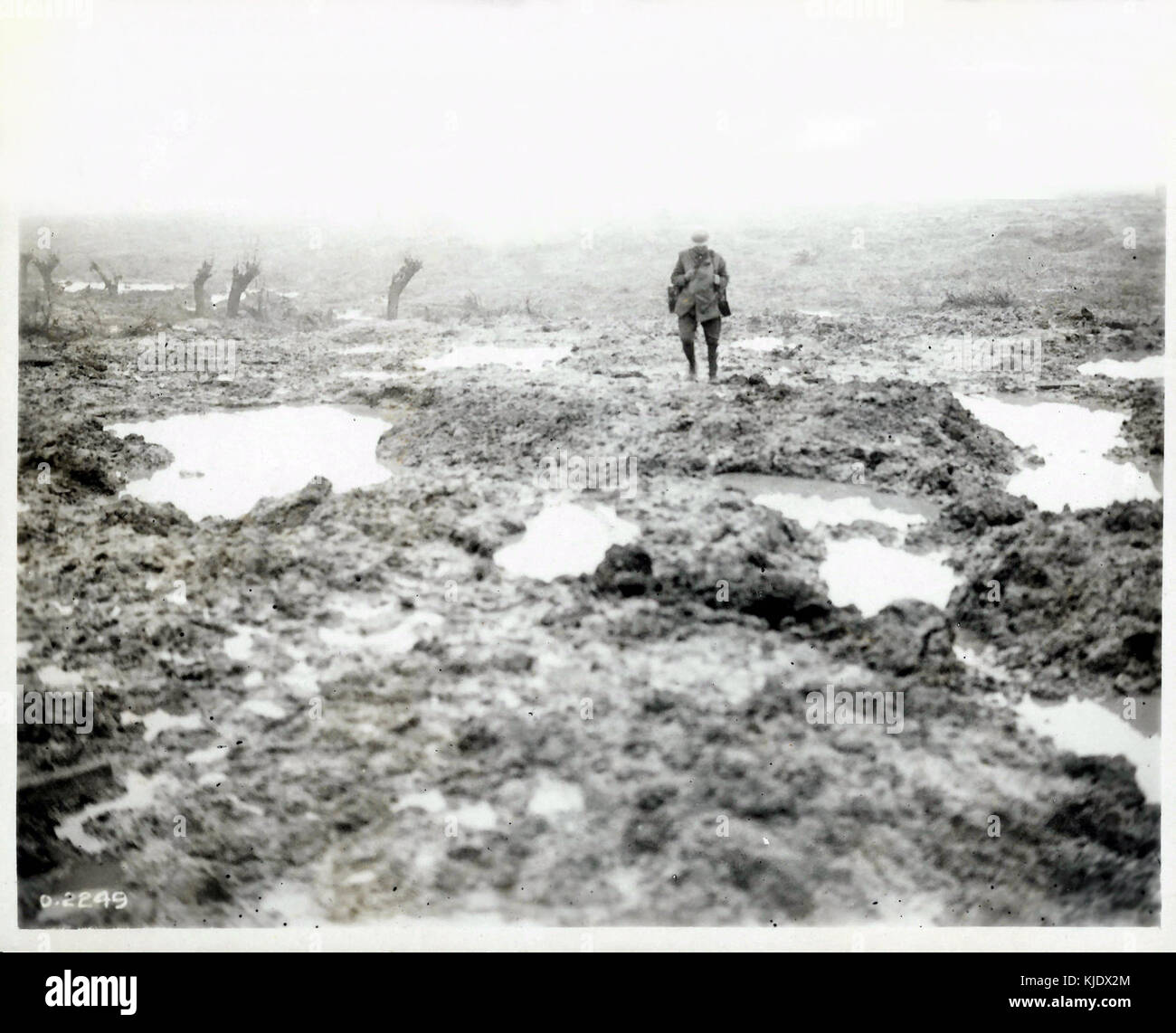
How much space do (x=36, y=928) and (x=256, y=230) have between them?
3582 millimetres

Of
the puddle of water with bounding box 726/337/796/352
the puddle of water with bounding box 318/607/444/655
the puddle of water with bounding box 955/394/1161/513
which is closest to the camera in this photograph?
the puddle of water with bounding box 318/607/444/655

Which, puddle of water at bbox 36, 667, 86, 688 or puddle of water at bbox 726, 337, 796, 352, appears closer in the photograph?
puddle of water at bbox 36, 667, 86, 688

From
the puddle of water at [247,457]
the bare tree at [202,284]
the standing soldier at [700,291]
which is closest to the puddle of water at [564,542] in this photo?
the puddle of water at [247,457]

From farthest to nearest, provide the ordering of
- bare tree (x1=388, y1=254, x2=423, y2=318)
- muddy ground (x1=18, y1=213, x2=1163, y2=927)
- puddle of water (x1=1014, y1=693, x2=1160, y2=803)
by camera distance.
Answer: bare tree (x1=388, y1=254, x2=423, y2=318) → puddle of water (x1=1014, y1=693, x2=1160, y2=803) → muddy ground (x1=18, y1=213, x2=1163, y2=927)

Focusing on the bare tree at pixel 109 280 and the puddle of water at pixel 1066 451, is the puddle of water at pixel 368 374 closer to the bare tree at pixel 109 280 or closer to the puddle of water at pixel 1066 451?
the bare tree at pixel 109 280

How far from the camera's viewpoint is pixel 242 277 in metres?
5.33

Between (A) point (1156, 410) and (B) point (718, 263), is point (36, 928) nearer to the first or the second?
(B) point (718, 263)

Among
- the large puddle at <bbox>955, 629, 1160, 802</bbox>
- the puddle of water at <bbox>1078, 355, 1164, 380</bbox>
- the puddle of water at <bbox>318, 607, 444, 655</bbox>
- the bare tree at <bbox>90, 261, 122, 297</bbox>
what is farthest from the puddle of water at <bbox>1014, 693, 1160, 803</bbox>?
the bare tree at <bbox>90, 261, 122, 297</bbox>

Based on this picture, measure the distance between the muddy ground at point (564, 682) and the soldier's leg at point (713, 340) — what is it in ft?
2.53

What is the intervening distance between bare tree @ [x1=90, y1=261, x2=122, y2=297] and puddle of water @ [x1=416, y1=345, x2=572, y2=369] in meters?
1.68

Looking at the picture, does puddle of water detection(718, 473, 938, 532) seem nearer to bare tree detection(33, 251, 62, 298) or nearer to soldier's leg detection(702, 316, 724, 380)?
soldier's leg detection(702, 316, 724, 380)

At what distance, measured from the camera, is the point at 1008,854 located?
3.96 m

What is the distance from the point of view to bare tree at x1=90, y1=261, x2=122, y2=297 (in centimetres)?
506

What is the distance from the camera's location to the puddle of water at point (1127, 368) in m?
4.83
